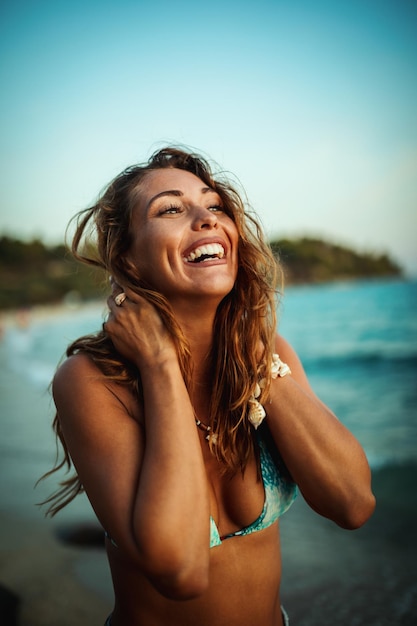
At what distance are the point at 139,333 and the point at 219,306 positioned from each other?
0.55 metres

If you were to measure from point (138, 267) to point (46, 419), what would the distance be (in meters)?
7.04

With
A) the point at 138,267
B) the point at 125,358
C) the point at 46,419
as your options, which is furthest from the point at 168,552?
the point at 46,419

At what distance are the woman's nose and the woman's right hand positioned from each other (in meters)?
0.42

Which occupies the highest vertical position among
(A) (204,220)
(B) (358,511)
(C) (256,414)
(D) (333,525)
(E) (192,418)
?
(A) (204,220)

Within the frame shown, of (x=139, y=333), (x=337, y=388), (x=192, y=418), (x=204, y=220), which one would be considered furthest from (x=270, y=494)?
(x=337, y=388)

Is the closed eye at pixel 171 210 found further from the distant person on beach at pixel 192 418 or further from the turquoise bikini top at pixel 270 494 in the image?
the turquoise bikini top at pixel 270 494

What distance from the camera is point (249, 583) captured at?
1.81 metres

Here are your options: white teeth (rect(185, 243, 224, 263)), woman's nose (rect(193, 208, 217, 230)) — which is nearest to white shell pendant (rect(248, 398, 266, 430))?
white teeth (rect(185, 243, 224, 263))

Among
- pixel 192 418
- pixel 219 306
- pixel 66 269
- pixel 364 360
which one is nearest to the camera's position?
pixel 192 418

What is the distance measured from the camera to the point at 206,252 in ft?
6.27

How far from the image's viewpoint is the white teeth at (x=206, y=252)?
6.24 ft

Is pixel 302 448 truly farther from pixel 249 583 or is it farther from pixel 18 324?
pixel 18 324

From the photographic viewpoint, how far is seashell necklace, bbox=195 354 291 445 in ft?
5.97

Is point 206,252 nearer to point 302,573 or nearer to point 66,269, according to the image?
point 302,573
